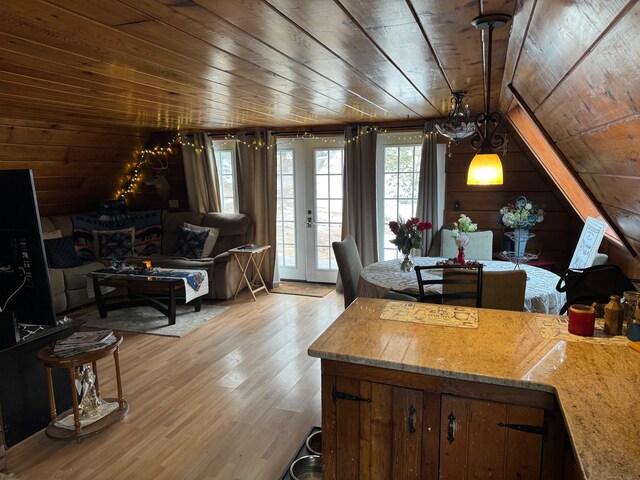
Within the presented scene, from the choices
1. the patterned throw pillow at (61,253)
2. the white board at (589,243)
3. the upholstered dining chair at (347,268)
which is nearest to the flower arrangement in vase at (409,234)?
the upholstered dining chair at (347,268)

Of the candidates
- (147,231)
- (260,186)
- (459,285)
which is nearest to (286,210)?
(260,186)

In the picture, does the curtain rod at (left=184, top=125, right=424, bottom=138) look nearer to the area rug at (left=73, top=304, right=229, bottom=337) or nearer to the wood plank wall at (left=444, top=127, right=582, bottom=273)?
the wood plank wall at (left=444, top=127, right=582, bottom=273)

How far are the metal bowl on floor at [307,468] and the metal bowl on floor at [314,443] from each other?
0.08 meters

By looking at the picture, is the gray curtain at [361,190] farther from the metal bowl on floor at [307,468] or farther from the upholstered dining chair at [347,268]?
the metal bowl on floor at [307,468]

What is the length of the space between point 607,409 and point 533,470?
398 mm

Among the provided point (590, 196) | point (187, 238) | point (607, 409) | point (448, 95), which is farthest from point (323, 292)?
point (607, 409)

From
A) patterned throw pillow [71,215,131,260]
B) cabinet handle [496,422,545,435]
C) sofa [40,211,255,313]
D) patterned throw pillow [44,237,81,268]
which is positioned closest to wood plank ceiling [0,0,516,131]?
cabinet handle [496,422,545,435]

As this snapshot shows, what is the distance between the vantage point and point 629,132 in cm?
135

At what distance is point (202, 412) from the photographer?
2904 mm

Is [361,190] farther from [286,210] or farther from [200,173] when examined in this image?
[200,173]

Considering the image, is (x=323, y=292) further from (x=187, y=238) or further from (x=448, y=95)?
(x=448, y=95)

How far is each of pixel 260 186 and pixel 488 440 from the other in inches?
185

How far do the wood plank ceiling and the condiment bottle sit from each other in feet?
3.84

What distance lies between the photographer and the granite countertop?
1.16 meters
